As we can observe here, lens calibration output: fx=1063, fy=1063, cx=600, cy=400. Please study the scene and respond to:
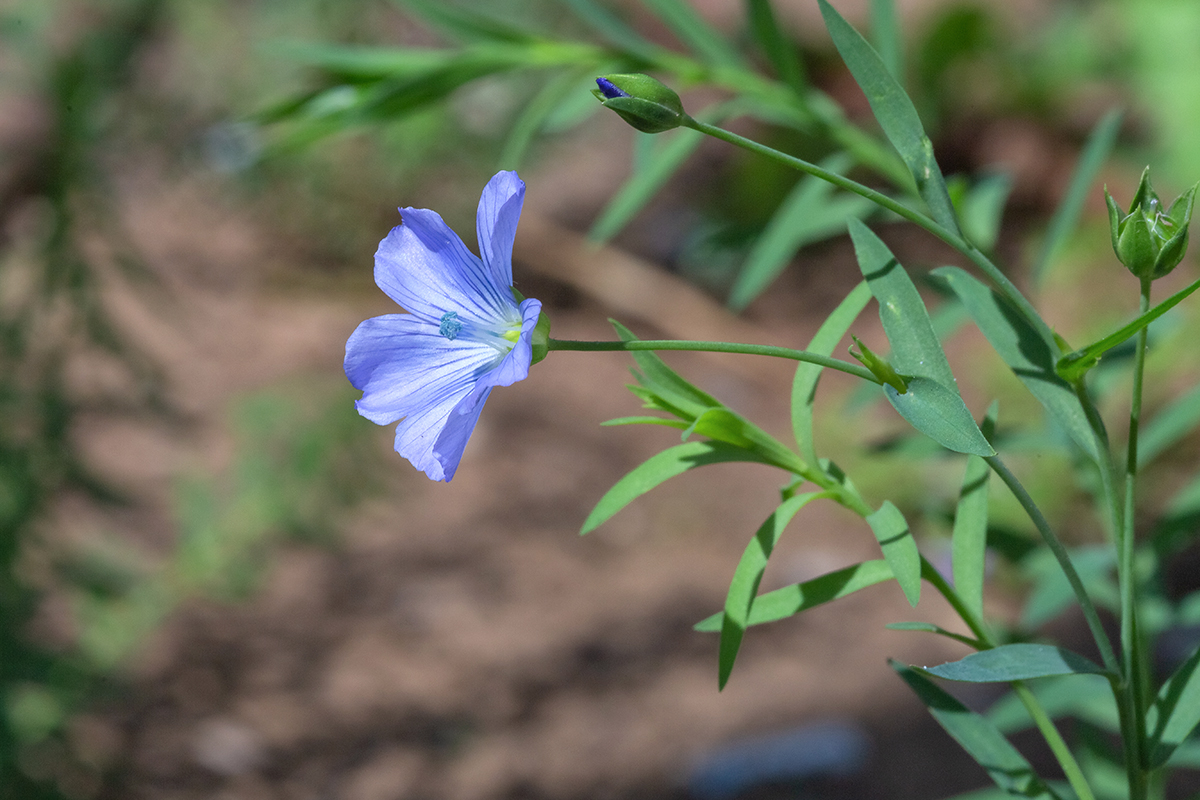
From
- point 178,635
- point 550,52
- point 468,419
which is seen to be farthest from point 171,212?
point 468,419

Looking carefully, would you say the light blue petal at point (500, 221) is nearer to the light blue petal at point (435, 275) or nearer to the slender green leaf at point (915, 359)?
the light blue petal at point (435, 275)

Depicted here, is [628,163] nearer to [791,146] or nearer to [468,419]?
[791,146]

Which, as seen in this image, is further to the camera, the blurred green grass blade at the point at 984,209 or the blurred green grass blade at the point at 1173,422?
the blurred green grass blade at the point at 984,209

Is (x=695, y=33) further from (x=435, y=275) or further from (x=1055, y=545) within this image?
(x=1055, y=545)

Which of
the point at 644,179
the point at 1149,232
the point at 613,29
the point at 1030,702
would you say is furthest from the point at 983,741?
the point at 613,29

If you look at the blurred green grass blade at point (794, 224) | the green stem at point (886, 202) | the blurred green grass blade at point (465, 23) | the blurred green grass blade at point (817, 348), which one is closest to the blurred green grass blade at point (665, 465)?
the blurred green grass blade at point (817, 348)

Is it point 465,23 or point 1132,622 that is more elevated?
point 465,23
